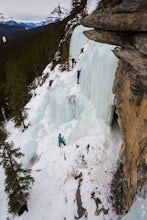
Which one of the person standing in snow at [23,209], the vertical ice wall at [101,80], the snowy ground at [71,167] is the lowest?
the person standing in snow at [23,209]

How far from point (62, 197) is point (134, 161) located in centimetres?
703

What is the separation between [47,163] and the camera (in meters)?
16.6

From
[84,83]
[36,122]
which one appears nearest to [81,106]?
[84,83]

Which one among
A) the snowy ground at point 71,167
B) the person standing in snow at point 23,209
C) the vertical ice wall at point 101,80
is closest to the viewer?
the snowy ground at point 71,167

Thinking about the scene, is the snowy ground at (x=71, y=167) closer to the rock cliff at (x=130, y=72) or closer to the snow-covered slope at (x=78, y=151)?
the snow-covered slope at (x=78, y=151)

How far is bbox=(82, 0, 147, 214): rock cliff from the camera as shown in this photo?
6.58 metres

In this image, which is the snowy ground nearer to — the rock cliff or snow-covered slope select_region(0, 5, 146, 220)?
snow-covered slope select_region(0, 5, 146, 220)

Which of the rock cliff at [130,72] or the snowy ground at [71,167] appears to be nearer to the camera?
the rock cliff at [130,72]

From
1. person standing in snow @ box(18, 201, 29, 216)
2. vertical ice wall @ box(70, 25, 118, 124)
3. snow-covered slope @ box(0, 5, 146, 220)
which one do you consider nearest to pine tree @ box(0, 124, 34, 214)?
person standing in snow @ box(18, 201, 29, 216)

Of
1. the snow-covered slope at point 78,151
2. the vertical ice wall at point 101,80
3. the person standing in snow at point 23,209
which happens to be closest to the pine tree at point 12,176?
the person standing in snow at point 23,209

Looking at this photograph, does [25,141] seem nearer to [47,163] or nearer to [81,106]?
[47,163]

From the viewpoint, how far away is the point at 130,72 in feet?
27.5

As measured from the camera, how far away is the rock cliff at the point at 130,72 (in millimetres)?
6578

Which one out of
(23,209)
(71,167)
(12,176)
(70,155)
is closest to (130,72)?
(71,167)
